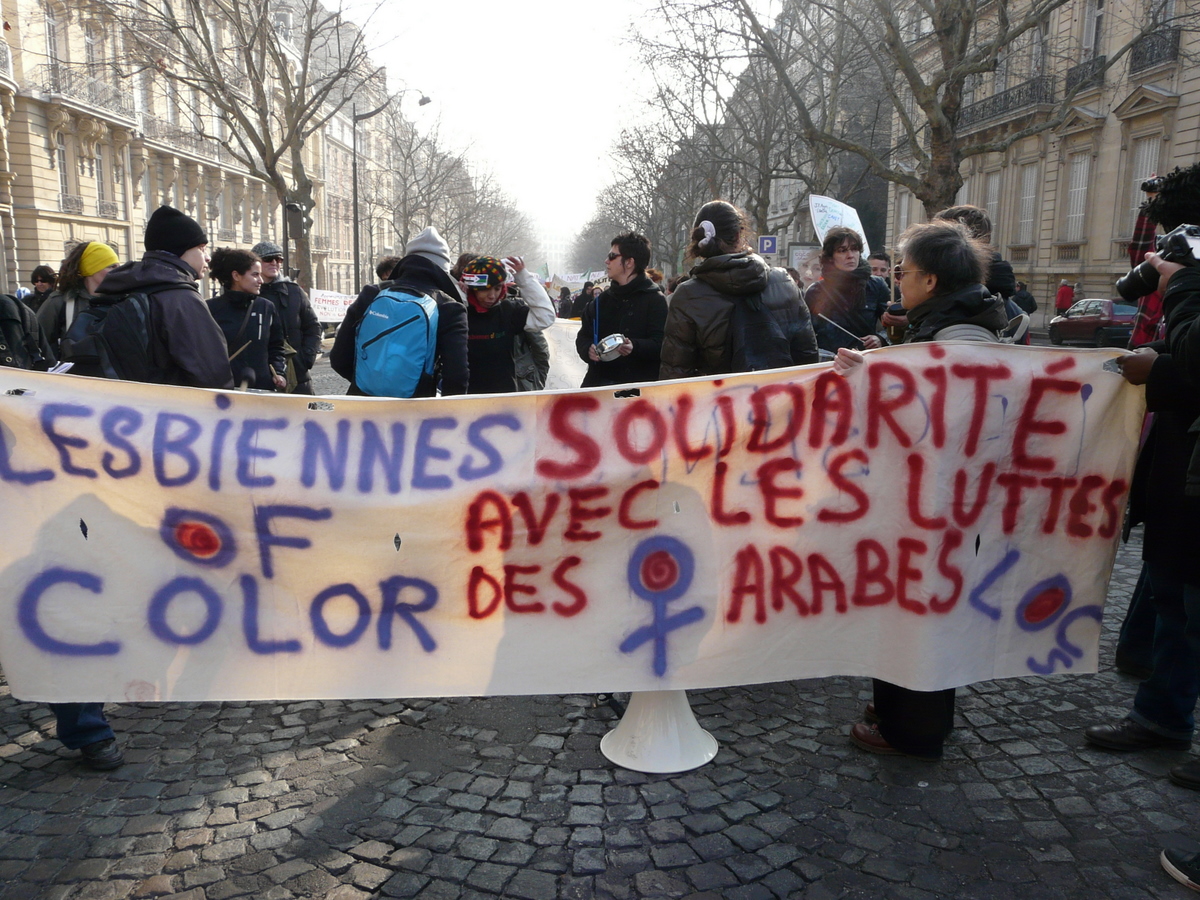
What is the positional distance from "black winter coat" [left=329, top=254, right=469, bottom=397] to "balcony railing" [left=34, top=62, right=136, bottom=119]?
1211 inches

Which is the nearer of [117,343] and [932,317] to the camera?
[932,317]

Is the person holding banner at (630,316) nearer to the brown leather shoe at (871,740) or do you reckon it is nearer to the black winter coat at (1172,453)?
the brown leather shoe at (871,740)

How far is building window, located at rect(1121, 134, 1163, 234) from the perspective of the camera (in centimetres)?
2614

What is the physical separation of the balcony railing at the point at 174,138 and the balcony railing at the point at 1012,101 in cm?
2914

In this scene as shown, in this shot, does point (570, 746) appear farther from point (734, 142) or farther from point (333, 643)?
point (734, 142)

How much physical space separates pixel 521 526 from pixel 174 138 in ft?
135

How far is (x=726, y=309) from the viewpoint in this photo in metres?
4.00

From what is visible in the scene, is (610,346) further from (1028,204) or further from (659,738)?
(1028,204)

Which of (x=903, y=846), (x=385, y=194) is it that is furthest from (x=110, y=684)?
(x=385, y=194)

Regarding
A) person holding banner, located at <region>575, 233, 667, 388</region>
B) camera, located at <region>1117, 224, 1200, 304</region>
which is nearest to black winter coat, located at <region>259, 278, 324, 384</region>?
person holding banner, located at <region>575, 233, 667, 388</region>

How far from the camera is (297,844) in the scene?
9.20ft

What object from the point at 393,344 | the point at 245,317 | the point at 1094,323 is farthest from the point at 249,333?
the point at 1094,323

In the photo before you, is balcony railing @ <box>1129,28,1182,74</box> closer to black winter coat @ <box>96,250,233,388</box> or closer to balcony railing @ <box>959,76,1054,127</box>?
balcony railing @ <box>959,76,1054,127</box>

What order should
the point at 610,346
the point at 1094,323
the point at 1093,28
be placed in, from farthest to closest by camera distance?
the point at 1093,28 → the point at 1094,323 → the point at 610,346
